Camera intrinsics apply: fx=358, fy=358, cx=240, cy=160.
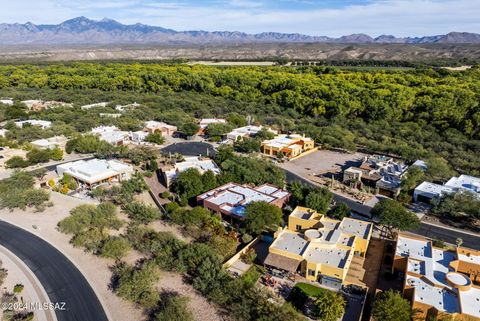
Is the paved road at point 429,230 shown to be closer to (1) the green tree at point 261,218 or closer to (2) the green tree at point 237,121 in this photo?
(1) the green tree at point 261,218

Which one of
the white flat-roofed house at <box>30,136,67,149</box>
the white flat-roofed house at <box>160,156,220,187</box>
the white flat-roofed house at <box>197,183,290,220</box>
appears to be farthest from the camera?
the white flat-roofed house at <box>30,136,67,149</box>

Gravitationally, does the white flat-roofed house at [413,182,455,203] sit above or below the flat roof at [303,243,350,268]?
below

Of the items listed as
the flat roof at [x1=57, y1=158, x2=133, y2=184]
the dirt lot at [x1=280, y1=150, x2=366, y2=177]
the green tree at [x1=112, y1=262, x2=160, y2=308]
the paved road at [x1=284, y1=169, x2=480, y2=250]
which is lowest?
the paved road at [x1=284, y1=169, x2=480, y2=250]

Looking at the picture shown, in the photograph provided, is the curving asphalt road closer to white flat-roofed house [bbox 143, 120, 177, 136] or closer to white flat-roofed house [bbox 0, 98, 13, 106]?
white flat-roofed house [bbox 143, 120, 177, 136]

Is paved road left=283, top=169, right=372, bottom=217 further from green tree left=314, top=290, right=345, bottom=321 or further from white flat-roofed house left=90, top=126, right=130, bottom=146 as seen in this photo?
white flat-roofed house left=90, top=126, right=130, bottom=146

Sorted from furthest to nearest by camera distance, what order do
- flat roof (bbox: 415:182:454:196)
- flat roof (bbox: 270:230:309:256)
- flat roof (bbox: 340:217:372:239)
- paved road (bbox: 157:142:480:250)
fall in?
1. flat roof (bbox: 415:182:454:196)
2. paved road (bbox: 157:142:480:250)
3. flat roof (bbox: 340:217:372:239)
4. flat roof (bbox: 270:230:309:256)

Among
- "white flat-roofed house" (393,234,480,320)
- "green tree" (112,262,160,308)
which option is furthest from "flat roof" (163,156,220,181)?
"white flat-roofed house" (393,234,480,320)

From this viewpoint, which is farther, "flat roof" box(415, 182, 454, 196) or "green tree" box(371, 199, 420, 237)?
"flat roof" box(415, 182, 454, 196)
